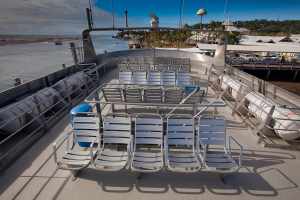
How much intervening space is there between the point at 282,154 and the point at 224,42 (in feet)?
23.1

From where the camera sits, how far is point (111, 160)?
327 cm

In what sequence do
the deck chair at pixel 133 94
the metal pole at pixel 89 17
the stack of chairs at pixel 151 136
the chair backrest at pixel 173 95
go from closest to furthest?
1. the stack of chairs at pixel 151 136
2. the chair backrest at pixel 173 95
3. the deck chair at pixel 133 94
4. the metal pole at pixel 89 17

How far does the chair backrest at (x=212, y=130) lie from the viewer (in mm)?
3592

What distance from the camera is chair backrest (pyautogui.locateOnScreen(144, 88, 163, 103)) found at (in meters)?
5.32

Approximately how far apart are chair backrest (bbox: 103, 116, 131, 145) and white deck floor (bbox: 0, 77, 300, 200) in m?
0.54

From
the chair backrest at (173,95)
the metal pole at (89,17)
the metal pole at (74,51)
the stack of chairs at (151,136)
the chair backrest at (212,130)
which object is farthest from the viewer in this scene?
the metal pole at (89,17)

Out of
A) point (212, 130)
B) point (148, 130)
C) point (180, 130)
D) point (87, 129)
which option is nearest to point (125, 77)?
point (87, 129)

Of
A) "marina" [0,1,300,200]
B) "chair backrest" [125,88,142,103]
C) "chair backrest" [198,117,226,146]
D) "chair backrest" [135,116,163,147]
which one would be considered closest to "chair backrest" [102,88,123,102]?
"marina" [0,1,300,200]

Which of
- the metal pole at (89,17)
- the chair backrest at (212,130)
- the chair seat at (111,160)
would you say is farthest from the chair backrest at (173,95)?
the metal pole at (89,17)

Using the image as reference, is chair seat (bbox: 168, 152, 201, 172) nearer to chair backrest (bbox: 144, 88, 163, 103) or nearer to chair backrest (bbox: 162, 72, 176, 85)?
chair backrest (bbox: 144, 88, 163, 103)

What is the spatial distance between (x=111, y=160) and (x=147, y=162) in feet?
1.76

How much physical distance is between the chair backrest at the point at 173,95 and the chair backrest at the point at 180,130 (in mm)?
1746

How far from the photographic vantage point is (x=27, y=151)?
13.5 ft

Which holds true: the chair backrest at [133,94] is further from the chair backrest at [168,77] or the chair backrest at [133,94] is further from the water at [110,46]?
the water at [110,46]
